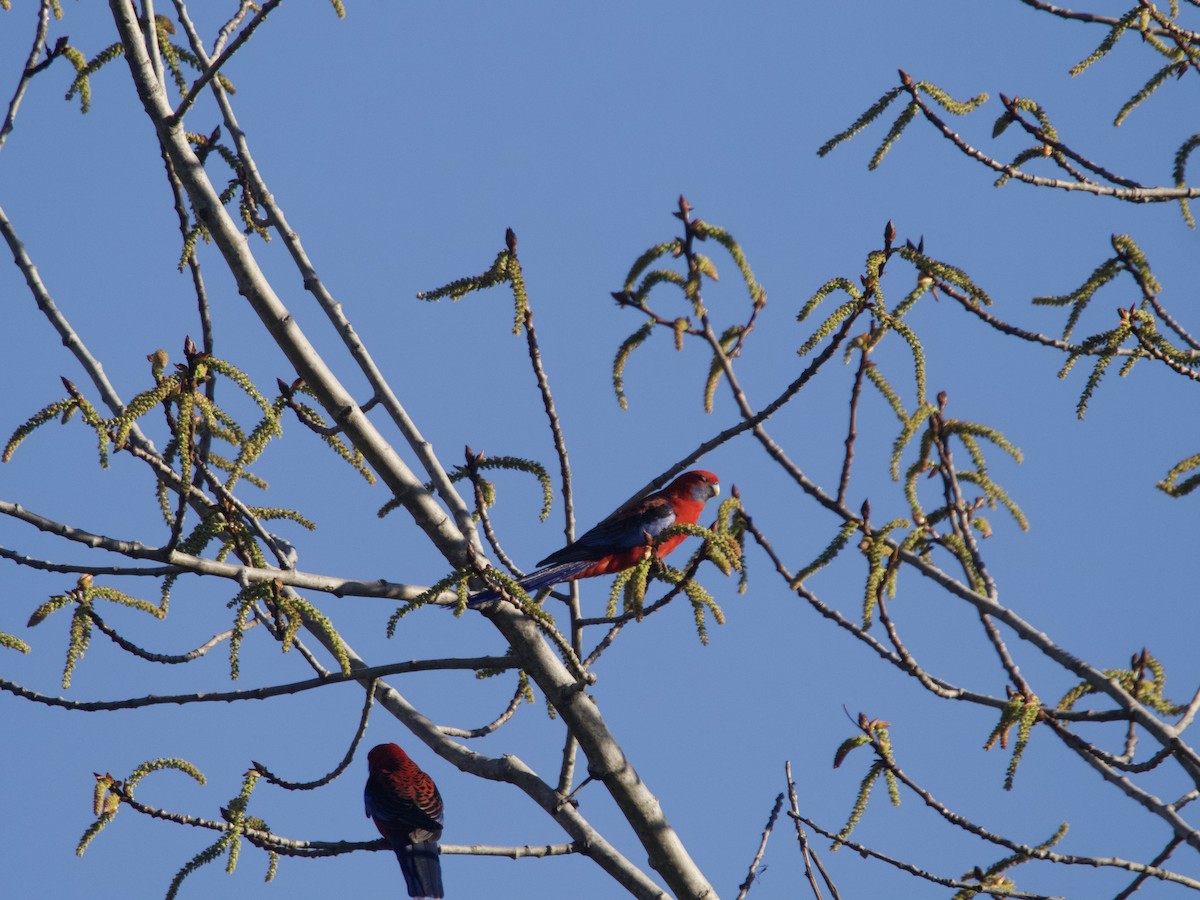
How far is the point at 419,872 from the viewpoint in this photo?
221 inches

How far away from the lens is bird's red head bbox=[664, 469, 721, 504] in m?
7.16

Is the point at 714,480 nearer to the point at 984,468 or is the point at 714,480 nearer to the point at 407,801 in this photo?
the point at 407,801

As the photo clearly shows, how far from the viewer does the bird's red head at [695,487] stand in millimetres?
7160

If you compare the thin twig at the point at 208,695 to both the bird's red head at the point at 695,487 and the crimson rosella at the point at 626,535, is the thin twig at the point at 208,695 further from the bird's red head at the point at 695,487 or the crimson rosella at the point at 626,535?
the bird's red head at the point at 695,487

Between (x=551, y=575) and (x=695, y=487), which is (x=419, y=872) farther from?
(x=695, y=487)

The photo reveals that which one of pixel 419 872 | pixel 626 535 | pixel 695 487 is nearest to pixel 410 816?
pixel 419 872

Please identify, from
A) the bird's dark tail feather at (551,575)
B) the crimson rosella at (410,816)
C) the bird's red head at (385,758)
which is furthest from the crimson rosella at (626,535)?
the bird's red head at (385,758)

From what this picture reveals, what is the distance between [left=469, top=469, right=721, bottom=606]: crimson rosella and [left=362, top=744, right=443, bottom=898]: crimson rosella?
136cm

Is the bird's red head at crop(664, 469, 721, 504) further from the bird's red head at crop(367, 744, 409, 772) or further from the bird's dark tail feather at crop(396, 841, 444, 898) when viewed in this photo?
the bird's dark tail feather at crop(396, 841, 444, 898)

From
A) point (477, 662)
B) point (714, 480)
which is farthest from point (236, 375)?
point (714, 480)

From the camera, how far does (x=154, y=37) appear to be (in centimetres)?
387

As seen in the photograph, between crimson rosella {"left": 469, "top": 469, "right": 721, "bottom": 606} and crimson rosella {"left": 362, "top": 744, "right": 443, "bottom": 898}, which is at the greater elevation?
crimson rosella {"left": 469, "top": 469, "right": 721, "bottom": 606}

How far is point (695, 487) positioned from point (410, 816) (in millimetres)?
2539

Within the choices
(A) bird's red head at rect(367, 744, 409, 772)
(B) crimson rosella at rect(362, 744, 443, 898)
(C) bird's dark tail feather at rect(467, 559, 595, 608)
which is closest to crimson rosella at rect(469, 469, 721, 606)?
(C) bird's dark tail feather at rect(467, 559, 595, 608)
